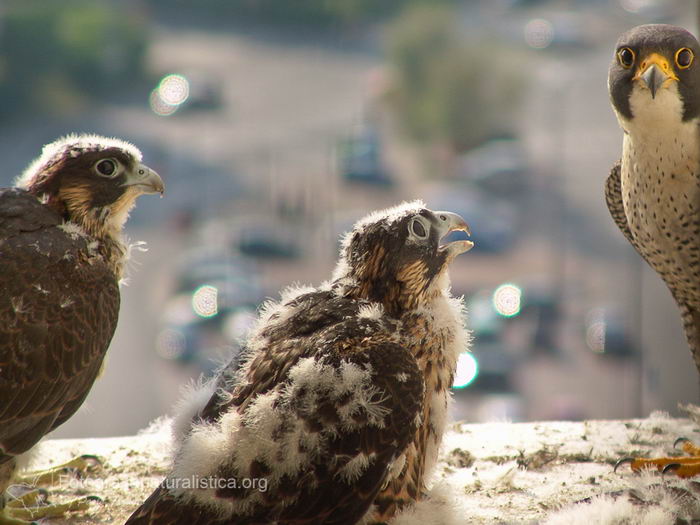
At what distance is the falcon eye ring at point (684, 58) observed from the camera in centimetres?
224

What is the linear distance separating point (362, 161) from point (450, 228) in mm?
14271

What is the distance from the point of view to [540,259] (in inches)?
645

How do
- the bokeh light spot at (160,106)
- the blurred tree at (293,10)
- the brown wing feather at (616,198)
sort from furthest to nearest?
the blurred tree at (293,10)
the bokeh light spot at (160,106)
the brown wing feather at (616,198)

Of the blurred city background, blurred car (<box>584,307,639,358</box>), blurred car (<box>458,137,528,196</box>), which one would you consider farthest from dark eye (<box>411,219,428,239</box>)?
blurred car (<box>458,137,528,196</box>)

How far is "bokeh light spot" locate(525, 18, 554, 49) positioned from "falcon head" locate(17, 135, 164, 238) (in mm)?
15641

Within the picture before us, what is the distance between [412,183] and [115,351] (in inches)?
255

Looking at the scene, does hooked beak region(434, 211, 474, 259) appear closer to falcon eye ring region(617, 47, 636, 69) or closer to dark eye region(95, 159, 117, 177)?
falcon eye ring region(617, 47, 636, 69)

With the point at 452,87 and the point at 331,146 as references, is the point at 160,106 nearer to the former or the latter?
the point at 331,146

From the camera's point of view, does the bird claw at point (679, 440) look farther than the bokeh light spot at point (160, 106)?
No

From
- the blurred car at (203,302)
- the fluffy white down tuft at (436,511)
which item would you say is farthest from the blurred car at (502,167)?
the fluffy white down tuft at (436,511)

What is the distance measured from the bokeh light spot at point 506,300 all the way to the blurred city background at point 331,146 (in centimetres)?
83

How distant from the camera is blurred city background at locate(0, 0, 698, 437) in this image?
14.5 m

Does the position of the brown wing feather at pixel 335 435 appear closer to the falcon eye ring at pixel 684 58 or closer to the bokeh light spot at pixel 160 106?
the falcon eye ring at pixel 684 58

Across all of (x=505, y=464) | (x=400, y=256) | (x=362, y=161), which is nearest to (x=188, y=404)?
(x=400, y=256)
